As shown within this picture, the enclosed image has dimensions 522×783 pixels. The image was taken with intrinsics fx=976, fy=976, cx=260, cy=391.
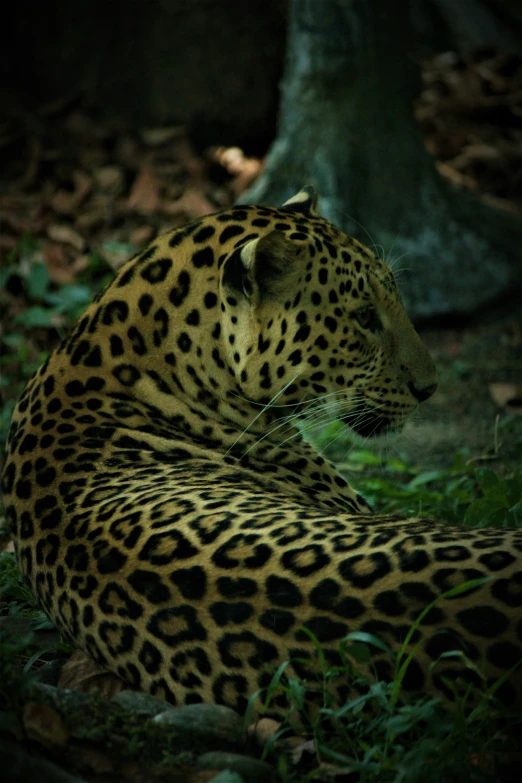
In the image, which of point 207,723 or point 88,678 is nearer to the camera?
point 207,723

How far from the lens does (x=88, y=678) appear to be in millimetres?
3645

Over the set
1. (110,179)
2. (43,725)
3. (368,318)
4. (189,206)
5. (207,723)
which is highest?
(110,179)

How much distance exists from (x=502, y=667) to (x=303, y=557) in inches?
27.7

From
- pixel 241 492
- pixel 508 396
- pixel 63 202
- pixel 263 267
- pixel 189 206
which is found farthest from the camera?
pixel 63 202

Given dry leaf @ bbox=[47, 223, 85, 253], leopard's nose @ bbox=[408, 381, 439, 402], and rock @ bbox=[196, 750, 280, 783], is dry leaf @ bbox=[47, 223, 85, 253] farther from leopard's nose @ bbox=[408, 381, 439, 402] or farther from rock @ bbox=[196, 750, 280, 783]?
rock @ bbox=[196, 750, 280, 783]

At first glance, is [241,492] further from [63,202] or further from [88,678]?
[63,202]

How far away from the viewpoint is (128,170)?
11039 millimetres

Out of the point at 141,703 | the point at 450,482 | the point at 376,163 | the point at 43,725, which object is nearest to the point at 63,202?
the point at 376,163

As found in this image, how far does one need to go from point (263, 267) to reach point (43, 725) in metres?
2.10

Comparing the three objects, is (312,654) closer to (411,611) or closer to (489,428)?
(411,611)

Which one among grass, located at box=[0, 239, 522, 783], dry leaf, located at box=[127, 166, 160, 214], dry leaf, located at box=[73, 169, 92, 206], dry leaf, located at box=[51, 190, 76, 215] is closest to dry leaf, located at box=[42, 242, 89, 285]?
dry leaf, located at box=[51, 190, 76, 215]

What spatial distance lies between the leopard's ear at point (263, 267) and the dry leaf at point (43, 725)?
1.96 meters

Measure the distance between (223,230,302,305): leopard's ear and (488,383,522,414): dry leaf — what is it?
377cm

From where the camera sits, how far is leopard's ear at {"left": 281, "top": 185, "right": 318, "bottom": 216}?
4.92 metres
